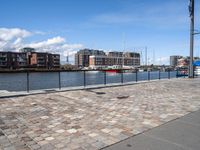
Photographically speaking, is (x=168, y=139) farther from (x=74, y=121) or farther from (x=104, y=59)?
(x=104, y=59)

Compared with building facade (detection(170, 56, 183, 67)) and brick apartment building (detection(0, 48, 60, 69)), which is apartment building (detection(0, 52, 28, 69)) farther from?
building facade (detection(170, 56, 183, 67))

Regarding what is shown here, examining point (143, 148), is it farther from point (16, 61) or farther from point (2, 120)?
point (16, 61)

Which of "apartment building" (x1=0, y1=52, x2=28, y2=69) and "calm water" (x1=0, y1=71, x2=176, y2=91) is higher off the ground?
"apartment building" (x1=0, y1=52, x2=28, y2=69)

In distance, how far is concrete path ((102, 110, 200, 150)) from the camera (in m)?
4.01

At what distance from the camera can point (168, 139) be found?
14.5ft

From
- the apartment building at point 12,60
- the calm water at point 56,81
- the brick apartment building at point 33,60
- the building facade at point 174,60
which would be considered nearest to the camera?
the calm water at point 56,81

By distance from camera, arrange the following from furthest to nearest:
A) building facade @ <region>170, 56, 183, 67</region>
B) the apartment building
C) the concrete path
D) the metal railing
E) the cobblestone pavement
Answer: building facade @ <region>170, 56, 183, 67</region> → the apartment building → the metal railing → the cobblestone pavement → the concrete path

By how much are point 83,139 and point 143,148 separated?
4.06 feet

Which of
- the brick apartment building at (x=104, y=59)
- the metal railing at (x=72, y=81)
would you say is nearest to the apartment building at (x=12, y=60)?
the brick apartment building at (x=104, y=59)

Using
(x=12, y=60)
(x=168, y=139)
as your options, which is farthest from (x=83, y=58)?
(x=168, y=139)

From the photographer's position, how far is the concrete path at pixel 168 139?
13.2 feet

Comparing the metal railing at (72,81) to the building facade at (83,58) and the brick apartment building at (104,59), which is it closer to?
the brick apartment building at (104,59)

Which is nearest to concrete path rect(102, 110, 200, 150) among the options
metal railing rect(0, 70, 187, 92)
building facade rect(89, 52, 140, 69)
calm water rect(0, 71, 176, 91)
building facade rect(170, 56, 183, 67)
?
metal railing rect(0, 70, 187, 92)

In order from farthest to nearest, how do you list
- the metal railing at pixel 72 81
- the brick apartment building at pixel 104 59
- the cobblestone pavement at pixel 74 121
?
the brick apartment building at pixel 104 59, the metal railing at pixel 72 81, the cobblestone pavement at pixel 74 121
